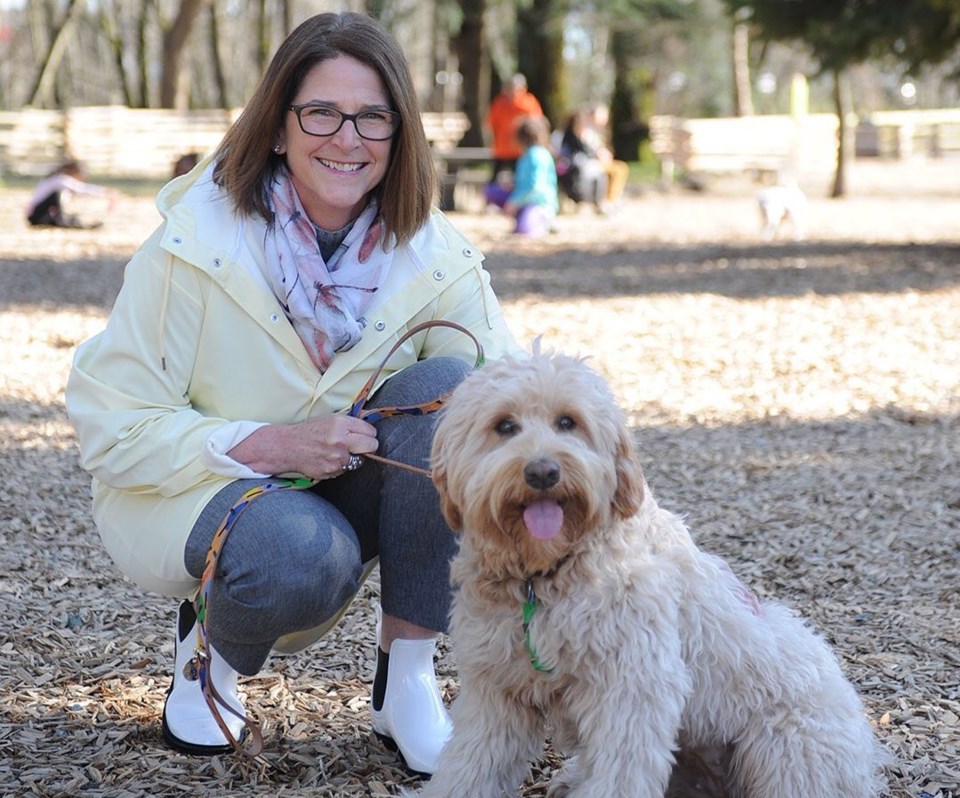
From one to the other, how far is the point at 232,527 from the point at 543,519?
850 millimetres

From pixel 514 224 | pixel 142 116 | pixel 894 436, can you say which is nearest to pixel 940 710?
pixel 894 436

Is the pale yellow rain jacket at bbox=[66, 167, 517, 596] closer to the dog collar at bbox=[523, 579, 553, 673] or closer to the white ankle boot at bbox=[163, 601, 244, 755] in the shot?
the white ankle boot at bbox=[163, 601, 244, 755]

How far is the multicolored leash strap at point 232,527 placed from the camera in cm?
311

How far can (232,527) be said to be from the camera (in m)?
3.11

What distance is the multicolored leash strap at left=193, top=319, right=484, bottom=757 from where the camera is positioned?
3.11 meters

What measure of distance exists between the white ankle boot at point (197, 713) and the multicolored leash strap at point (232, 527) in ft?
0.11

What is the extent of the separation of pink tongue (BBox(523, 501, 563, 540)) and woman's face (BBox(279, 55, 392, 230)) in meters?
1.13

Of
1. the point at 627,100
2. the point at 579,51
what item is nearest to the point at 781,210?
the point at 627,100

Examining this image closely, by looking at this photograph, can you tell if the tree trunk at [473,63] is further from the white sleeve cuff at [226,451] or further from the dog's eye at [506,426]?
the dog's eye at [506,426]

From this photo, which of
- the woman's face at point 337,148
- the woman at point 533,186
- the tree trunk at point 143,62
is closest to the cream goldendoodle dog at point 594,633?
the woman's face at point 337,148

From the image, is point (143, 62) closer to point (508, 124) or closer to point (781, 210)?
point (508, 124)

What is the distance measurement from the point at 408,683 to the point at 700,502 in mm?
2665

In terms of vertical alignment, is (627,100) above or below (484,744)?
above

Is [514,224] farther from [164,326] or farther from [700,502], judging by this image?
[164,326]
